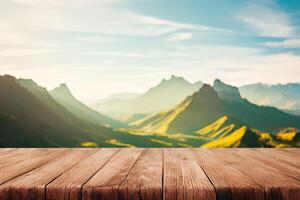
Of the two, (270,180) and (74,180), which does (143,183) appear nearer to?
(74,180)

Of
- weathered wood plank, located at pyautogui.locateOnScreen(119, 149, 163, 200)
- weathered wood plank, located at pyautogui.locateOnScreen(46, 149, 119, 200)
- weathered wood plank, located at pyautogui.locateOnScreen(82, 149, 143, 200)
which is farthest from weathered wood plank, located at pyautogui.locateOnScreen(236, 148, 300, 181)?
weathered wood plank, located at pyautogui.locateOnScreen(46, 149, 119, 200)

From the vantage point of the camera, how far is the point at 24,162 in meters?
4.56

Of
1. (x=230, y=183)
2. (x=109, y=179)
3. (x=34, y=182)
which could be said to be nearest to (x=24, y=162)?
(x=34, y=182)

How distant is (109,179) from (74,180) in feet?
1.11

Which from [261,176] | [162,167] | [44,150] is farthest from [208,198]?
[44,150]

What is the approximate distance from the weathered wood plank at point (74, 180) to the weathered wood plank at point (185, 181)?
0.79 metres

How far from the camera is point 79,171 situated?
389cm

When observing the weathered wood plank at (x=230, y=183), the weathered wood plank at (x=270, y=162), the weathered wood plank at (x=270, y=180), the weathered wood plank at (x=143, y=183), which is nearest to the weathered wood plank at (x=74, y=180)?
the weathered wood plank at (x=143, y=183)

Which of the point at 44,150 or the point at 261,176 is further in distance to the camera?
the point at 44,150

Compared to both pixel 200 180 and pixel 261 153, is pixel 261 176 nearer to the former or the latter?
pixel 200 180

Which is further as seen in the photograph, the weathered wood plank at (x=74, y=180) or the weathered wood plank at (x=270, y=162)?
the weathered wood plank at (x=270, y=162)

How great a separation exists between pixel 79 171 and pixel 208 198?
1.51 meters

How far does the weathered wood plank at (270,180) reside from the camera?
3139 mm

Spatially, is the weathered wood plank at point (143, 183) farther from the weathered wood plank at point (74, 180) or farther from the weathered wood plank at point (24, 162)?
the weathered wood plank at point (24, 162)
